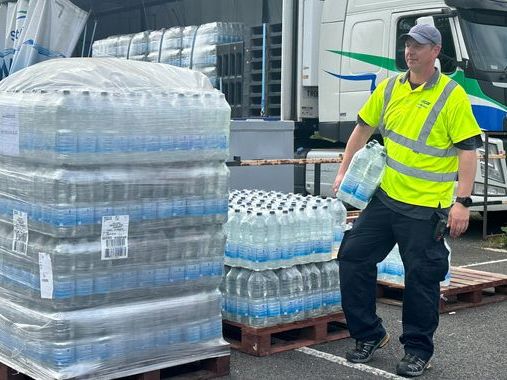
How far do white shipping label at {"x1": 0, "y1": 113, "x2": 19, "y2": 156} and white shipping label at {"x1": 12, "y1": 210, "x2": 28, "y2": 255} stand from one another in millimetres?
337

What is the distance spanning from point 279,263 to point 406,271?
87 cm

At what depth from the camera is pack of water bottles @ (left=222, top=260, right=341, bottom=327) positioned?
209 inches

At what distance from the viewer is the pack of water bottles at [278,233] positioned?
529 centimetres

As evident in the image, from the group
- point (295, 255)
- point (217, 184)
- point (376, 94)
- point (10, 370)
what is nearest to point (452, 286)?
point (295, 255)

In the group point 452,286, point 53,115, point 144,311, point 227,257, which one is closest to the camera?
point 53,115

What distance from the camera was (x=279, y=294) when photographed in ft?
17.6

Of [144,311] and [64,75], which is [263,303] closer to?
[144,311]

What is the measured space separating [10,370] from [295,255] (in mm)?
1921

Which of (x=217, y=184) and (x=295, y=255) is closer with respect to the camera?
(x=217, y=184)

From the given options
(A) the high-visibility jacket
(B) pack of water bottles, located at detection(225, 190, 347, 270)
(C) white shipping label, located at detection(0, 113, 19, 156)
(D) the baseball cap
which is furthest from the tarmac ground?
(D) the baseball cap

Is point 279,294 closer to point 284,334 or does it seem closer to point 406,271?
point 284,334

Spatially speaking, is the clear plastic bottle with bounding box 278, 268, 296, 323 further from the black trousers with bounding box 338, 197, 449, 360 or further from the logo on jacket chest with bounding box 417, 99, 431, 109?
the logo on jacket chest with bounding box 417, 99, 431, 109

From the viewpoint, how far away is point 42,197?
4293 millimetres

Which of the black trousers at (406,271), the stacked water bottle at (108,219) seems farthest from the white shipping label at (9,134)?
the black trousers at (406,271)
